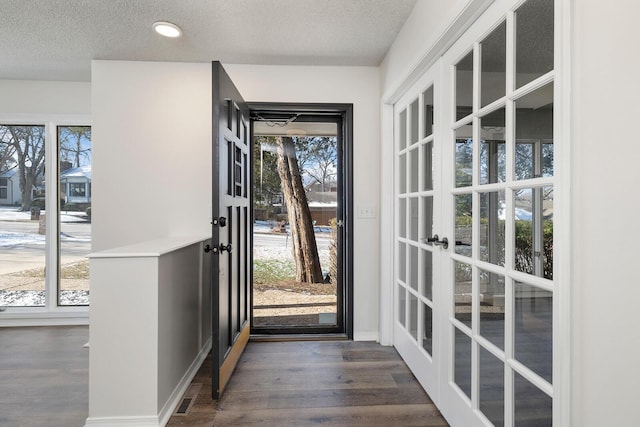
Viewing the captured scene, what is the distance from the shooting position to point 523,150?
122cm

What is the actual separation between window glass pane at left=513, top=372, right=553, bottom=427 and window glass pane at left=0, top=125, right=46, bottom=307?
13.5 feet

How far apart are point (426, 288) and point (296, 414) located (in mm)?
1058

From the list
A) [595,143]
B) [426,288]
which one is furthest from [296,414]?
[595,143]

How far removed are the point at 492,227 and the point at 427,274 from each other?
76 cm

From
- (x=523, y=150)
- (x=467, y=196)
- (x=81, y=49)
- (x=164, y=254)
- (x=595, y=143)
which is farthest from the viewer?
(x=81, y=49)

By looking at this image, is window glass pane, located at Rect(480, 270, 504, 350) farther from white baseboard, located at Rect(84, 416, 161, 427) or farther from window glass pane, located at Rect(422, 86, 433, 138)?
white baseboard, located at Rect(84, 416, 161, 427)

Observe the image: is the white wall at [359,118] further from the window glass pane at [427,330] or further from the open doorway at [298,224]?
the window glass pane at [427,330]

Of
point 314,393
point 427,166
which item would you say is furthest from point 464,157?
point 314,393

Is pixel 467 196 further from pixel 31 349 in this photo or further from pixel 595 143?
pixel 31 349

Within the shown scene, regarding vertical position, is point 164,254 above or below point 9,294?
above

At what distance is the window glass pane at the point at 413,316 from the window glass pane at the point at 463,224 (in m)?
0.73

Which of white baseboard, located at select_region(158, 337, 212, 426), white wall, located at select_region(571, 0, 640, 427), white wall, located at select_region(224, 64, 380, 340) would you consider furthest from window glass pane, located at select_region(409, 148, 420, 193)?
white baseboard, located at select_region(158, 337, 212, 426)

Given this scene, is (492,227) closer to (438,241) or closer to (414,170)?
(438,241)

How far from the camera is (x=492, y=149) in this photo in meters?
1.43
